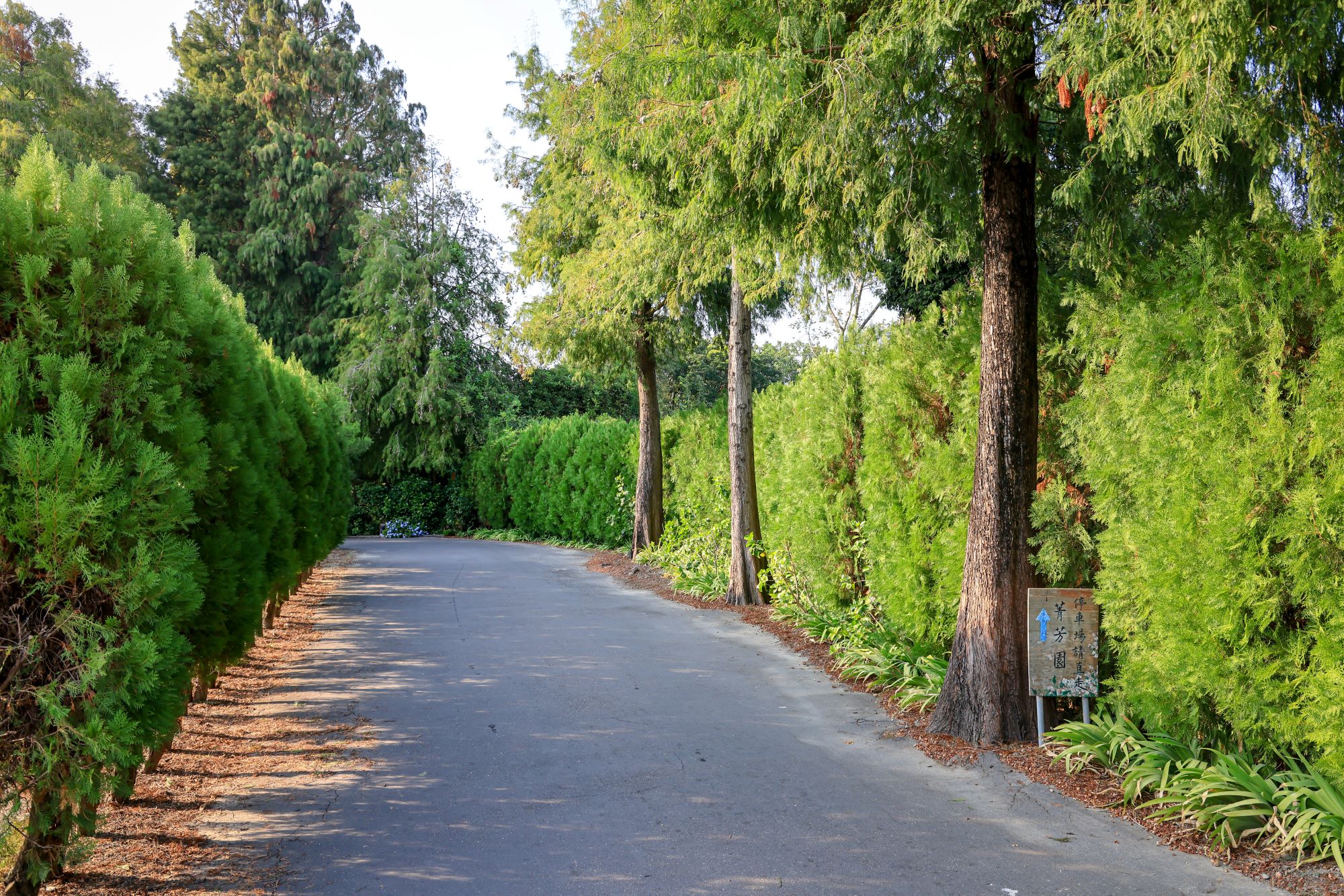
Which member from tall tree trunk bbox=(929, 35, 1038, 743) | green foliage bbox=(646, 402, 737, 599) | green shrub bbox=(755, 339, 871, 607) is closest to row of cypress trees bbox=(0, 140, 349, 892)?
tall tree trunk bbox=(929, 35, 1038, 743)

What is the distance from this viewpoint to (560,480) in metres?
21.9

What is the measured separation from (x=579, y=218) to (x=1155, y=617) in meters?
10.5

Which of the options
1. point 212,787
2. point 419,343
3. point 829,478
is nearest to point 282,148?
point 419,343

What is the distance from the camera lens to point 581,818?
175 inches

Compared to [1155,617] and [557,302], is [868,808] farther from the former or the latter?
[557,302]

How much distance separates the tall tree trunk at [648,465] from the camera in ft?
52.7

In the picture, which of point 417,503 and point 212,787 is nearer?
point 212,787

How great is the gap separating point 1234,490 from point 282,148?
112 ft

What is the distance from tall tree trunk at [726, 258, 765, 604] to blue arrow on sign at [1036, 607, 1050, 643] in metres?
6.14

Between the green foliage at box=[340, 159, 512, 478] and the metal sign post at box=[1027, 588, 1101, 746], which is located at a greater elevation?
the green foliage at box=[340, 159, 512, 478]

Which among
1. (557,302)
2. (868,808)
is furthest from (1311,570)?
(557,302)

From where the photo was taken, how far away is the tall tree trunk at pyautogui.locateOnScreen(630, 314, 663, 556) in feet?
52.7

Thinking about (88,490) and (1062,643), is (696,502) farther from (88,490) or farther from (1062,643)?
(88,490)

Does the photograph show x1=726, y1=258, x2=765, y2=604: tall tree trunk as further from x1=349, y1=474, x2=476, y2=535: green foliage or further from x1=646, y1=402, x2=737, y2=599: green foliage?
x1=349, y1=474, x2=476, y2=535: green foliage
